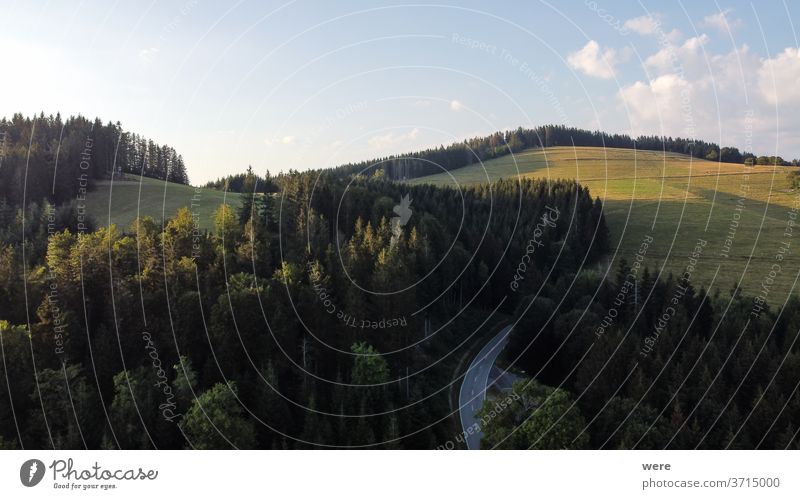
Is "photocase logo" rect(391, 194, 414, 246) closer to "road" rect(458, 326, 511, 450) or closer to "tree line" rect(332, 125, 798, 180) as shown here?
"road" rect(458, 326, 511, 450)

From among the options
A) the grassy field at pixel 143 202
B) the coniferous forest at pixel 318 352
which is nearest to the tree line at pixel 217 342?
the coniferous forest at pixel 318 352

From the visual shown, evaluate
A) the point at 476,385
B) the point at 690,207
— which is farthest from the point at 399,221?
the point at 690,207
